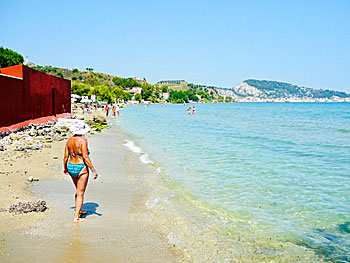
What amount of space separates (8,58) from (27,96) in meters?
41.8

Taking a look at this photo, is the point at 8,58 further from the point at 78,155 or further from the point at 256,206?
the point at 256,206

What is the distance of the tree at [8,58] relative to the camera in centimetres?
5418

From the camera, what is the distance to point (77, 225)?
18.1ft

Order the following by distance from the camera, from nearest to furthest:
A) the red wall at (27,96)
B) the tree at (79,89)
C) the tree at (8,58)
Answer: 1. the red wall at (27,96)
2. the tree at (8,58)
3. the tree at (79,89)

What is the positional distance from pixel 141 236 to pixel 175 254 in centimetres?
80

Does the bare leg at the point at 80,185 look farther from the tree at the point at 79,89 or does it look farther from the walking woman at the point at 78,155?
the tree at the point at 79,89

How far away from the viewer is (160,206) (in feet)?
23.6

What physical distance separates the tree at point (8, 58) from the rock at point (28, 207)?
55.7 m

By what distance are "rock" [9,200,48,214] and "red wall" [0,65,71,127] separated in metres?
11.0

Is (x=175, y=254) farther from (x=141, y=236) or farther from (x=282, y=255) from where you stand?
(x=282, y=255)

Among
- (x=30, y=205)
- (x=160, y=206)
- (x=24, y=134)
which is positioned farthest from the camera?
(x=24, y=134)

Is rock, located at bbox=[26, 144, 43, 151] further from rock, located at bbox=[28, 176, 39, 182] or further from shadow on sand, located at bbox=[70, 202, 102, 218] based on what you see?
shadow on sand, located at bbox=[70, 202, 102, 218]

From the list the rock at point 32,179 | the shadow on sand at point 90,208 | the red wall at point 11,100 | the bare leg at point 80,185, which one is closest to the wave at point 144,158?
the rock at point 32,179

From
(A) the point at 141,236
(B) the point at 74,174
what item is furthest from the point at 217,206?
(B) the point at 74,174
